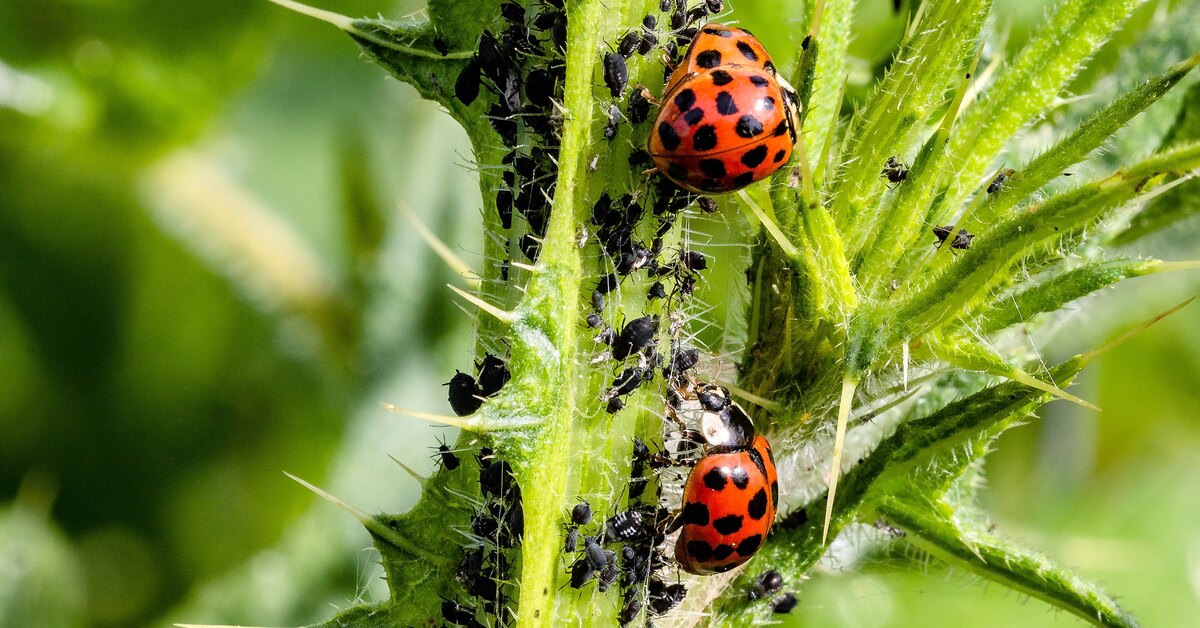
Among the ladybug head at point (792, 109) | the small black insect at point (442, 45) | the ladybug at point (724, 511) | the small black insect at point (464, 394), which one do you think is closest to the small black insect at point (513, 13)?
the small black insect at point (442, 45)

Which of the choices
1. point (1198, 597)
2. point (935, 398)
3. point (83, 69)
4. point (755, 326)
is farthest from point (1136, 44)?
point (83, 69)

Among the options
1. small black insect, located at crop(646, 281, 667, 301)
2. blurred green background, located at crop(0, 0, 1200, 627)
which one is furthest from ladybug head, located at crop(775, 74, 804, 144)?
blurred green background, located at crop(0, 0, 1200, 627)

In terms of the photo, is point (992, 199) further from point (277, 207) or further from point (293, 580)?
point (277, 207)

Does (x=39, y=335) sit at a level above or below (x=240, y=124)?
below

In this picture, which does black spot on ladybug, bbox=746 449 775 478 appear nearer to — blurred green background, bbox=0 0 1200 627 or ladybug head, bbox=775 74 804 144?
ladybug head, bbox=775 74 804 144

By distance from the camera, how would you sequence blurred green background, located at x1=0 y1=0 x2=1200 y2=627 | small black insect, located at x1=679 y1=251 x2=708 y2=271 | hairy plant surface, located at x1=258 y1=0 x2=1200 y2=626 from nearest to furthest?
1. hairy plant surface, located at x1=258 y1=0 x2=1200 y2=626
2. small black insect, located at x1=679 y1=251 x2=708 y2=271
3. blurred green background, located at x1=0 y1=0 x2=1200 y2=627

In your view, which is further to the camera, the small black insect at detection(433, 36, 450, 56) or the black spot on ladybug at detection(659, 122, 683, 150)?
the small black insect at detection(433, 36, 450, 56)

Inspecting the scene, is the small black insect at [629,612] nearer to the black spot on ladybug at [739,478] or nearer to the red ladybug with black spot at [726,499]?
the red ladybug with black spot at [726,499]
